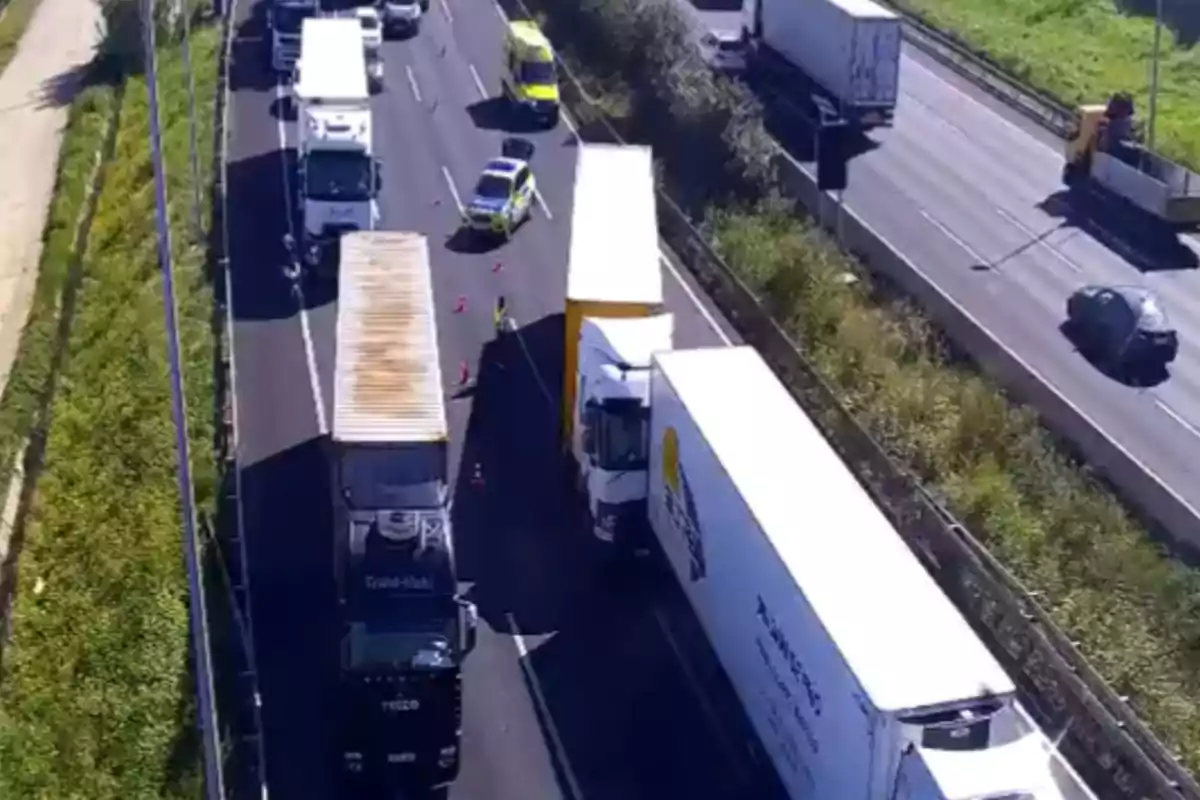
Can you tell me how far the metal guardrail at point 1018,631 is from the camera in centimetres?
2020

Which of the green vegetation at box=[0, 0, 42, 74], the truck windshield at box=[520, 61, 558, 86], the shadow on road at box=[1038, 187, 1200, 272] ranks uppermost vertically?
the truck windshield at box=[520, 61, 558, 86]

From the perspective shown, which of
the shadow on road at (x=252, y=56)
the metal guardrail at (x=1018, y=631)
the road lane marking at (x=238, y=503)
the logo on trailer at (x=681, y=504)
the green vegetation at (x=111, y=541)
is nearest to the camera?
the metal guardrail at (x=1018, y=631)

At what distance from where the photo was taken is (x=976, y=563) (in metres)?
23.4

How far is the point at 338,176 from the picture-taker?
117 feet

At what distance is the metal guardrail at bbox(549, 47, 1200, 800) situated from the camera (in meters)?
20.2

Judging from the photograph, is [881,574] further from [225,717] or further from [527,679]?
[225,717]

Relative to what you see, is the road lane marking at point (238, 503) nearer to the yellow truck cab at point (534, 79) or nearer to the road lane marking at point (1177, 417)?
the yellow truck cab at point (534, 79)

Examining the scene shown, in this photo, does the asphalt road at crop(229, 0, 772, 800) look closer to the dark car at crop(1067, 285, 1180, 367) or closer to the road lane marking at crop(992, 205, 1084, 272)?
the dark car at crop(1067, 285, 1180, 367)

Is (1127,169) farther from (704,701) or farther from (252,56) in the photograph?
(252,56)

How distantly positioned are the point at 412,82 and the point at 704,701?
2997 centimetres

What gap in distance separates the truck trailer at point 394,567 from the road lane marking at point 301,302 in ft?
11.4

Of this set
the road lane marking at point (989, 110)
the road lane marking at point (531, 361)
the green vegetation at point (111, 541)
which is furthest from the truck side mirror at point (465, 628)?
the road lane marking at point (989, 110)

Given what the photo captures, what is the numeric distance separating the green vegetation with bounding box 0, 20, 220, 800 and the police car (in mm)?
5808

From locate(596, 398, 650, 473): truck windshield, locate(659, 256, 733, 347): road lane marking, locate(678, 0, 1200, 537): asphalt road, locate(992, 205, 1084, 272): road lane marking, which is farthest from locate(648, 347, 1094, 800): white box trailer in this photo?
locate(992, 205, 1084, 272): road lane marking
